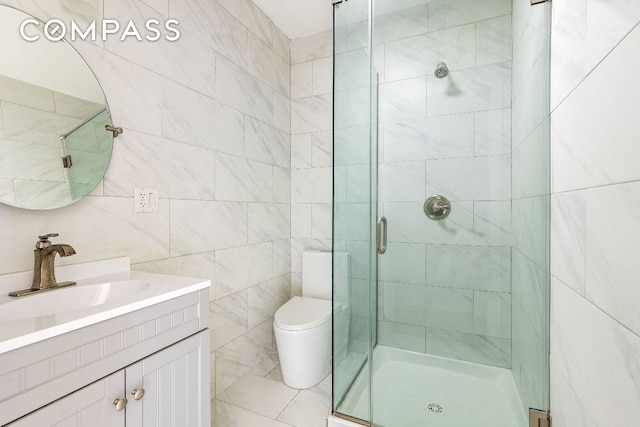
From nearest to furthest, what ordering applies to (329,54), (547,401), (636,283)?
1. (636,283)
2. (547,401)
3. (329,54)

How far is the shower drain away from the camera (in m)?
1.48

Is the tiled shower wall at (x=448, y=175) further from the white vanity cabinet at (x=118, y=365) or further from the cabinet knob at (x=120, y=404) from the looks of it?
the cabinet knob at (x=120, y=404)

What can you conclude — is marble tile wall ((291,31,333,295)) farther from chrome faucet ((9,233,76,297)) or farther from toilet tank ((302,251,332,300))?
chrome faucet ((9,233,76,297))

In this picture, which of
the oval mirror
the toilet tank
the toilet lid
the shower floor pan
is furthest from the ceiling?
the shower floor pan

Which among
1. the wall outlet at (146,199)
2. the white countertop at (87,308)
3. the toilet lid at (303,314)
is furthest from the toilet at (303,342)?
the wall outlet at (146,199)

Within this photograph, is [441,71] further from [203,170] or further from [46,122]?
[46,122]

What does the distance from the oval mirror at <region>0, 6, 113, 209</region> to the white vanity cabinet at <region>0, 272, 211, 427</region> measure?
17.3 inches

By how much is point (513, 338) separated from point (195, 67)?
2.28 meters

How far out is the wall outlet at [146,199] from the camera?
4.54ft

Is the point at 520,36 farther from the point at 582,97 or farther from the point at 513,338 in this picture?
the point at 513,338

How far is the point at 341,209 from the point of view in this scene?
1597 millimetres

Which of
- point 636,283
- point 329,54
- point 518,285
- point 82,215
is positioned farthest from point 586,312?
point 329,54

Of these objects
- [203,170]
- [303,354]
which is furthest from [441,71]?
[303,354]

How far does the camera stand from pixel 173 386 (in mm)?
997
